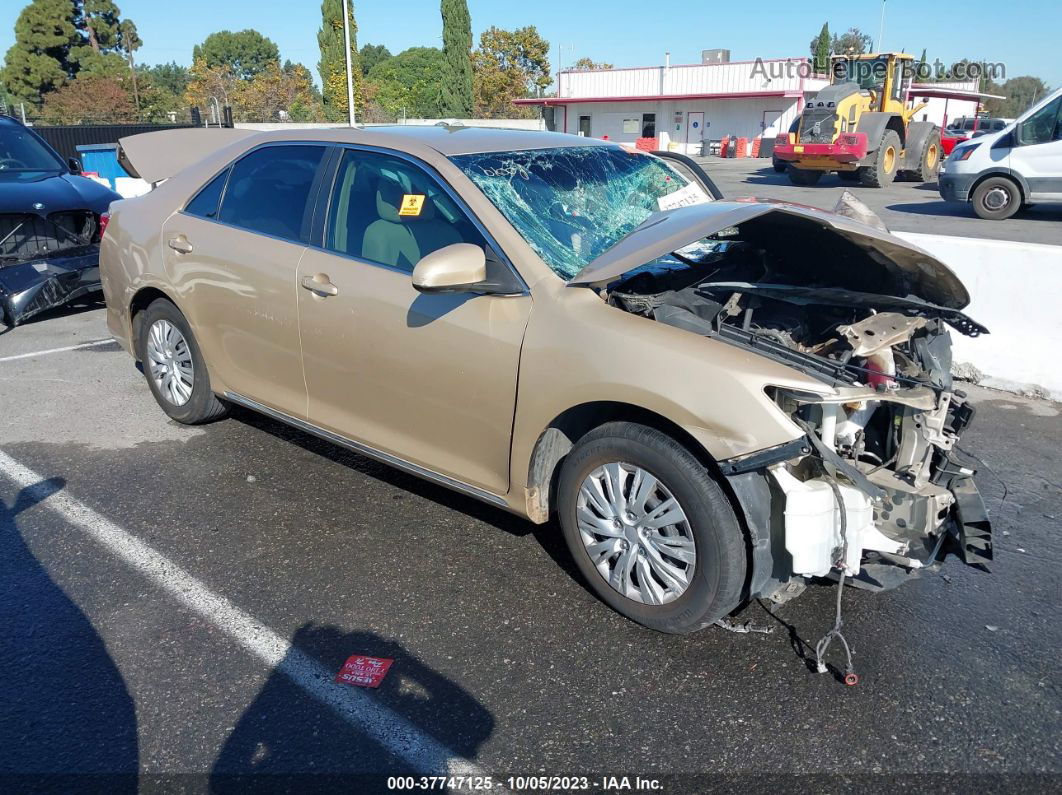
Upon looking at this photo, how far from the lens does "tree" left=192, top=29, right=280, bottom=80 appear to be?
99.1 meters

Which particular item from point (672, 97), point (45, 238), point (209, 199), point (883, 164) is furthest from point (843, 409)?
point (672, 97)

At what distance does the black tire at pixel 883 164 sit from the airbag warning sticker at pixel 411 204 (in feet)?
66.0

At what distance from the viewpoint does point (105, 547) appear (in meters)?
3.90

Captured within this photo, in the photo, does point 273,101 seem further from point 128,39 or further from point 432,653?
point 432,653

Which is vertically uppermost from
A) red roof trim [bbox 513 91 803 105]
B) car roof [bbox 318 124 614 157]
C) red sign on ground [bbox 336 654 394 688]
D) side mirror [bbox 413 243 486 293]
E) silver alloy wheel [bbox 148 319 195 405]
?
red roof trim [bbox 513 91 803 105]

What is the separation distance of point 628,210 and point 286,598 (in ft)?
7.67

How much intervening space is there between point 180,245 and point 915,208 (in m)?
16.5

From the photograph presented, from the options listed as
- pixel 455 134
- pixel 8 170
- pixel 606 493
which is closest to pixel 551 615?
pixel 606 493

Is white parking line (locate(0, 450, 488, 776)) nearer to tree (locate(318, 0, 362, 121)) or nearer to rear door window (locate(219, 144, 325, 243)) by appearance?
rear door window (locate(219, 144, 325, 243))

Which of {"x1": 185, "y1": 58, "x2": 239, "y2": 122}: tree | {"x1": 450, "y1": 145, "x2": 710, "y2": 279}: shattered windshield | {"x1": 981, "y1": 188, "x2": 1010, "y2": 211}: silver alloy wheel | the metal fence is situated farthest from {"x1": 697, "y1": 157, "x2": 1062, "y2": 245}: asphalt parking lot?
{"x1": 185, "y1": 58, "x2": 239, "y2": 122}: tree

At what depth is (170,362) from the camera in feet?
16.9

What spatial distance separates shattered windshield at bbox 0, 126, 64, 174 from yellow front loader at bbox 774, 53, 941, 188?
1714 centimetres

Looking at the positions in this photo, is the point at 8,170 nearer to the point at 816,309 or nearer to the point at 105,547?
the point at 105,547

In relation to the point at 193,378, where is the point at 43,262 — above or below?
above
